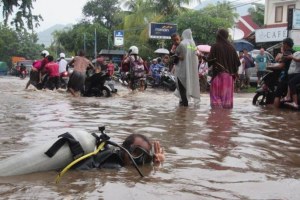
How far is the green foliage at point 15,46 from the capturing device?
7550cm

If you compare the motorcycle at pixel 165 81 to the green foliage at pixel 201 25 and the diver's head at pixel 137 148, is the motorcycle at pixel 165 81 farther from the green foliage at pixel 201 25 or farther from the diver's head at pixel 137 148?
the diver's head at pixel 137 148

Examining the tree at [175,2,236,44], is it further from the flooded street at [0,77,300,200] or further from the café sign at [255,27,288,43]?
the flooded street at [0,77,300,200]

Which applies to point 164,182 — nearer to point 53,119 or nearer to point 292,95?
point 53,119

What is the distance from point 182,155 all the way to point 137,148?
0.79 metres

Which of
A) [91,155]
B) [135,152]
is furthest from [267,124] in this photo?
[91,155]

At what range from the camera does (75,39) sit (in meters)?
56.8

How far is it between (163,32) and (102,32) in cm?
2890

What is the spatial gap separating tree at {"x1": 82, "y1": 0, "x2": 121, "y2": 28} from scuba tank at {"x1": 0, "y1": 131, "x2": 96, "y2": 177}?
57872 mm

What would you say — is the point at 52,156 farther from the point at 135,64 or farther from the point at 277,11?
the point at 277,11

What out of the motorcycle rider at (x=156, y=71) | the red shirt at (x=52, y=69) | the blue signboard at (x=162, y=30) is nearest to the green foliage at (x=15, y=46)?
the blue signboard at (x=162, y=30)

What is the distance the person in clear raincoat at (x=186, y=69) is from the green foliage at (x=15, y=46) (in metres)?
66.8

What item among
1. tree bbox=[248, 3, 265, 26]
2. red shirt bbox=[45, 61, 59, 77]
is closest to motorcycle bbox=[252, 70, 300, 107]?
red shirt bbox=[45, 61, 59, 77]

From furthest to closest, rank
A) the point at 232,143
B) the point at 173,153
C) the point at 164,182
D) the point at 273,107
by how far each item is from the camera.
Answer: the point at 273,107 → the point at 232,143 → the point at 173,153 → the point at 164,182

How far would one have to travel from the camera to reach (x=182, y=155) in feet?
15.2
